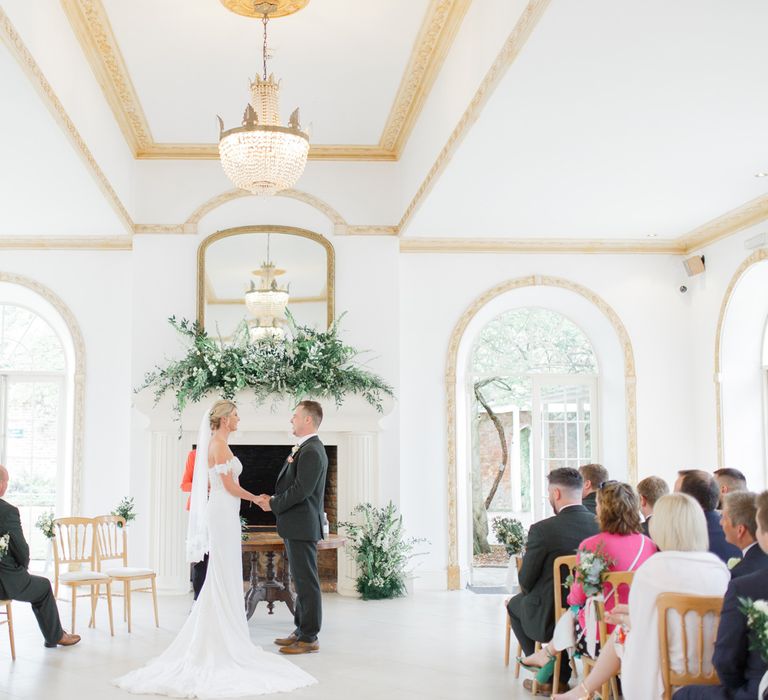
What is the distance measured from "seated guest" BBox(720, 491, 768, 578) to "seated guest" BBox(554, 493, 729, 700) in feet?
0.35

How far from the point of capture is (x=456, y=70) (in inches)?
264

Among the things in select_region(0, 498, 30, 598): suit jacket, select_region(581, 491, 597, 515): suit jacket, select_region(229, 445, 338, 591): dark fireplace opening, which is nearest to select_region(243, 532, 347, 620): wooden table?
select_region(0, 498, 30, 598): suit jacket

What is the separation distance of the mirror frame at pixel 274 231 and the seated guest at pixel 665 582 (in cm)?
601

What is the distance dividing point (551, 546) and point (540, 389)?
5762 millimetres

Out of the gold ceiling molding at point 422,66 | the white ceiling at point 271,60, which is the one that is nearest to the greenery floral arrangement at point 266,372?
the gold ceiling molding at point 422,66

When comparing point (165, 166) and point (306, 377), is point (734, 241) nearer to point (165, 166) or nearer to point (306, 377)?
point (306, 377)

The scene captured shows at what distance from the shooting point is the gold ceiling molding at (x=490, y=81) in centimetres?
478

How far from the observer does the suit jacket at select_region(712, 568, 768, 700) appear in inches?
124

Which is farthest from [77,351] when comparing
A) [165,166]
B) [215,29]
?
[215,29]

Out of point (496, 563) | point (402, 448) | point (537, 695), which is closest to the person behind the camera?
point (537, 695)

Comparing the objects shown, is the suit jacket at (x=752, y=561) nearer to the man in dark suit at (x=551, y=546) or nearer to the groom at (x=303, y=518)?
the man in dark suit at (x=551, y=546)

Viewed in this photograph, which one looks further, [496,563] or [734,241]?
[496,563]

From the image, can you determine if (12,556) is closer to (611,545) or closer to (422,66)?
(611,545)

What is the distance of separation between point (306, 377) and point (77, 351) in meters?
2.78
